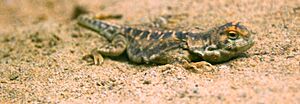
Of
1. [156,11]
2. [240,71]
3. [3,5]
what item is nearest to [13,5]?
[3,5]

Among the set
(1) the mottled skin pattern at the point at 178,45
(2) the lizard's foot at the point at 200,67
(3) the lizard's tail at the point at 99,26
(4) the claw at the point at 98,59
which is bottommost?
(2) the lizard's foot at the point at 200,67

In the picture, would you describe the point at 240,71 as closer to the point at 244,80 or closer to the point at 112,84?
the point at 244,80

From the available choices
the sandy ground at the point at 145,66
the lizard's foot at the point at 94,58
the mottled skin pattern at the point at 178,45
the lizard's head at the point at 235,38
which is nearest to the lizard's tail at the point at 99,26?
the mottled skin pattern at the point at 178,45

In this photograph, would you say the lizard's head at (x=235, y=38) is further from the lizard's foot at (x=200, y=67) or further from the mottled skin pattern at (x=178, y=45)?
the lizard's foot at (x=200, y=67)

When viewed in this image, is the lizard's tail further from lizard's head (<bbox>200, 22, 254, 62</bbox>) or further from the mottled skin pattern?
lizard's head (<bbox>200, 22, 254, 62</bbox>)

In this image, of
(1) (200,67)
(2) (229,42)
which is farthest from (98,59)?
(2) (229,42)

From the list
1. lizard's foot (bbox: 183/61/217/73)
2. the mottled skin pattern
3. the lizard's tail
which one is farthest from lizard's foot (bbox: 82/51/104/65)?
lizard's foot (bbox: 183/61/217/73)
